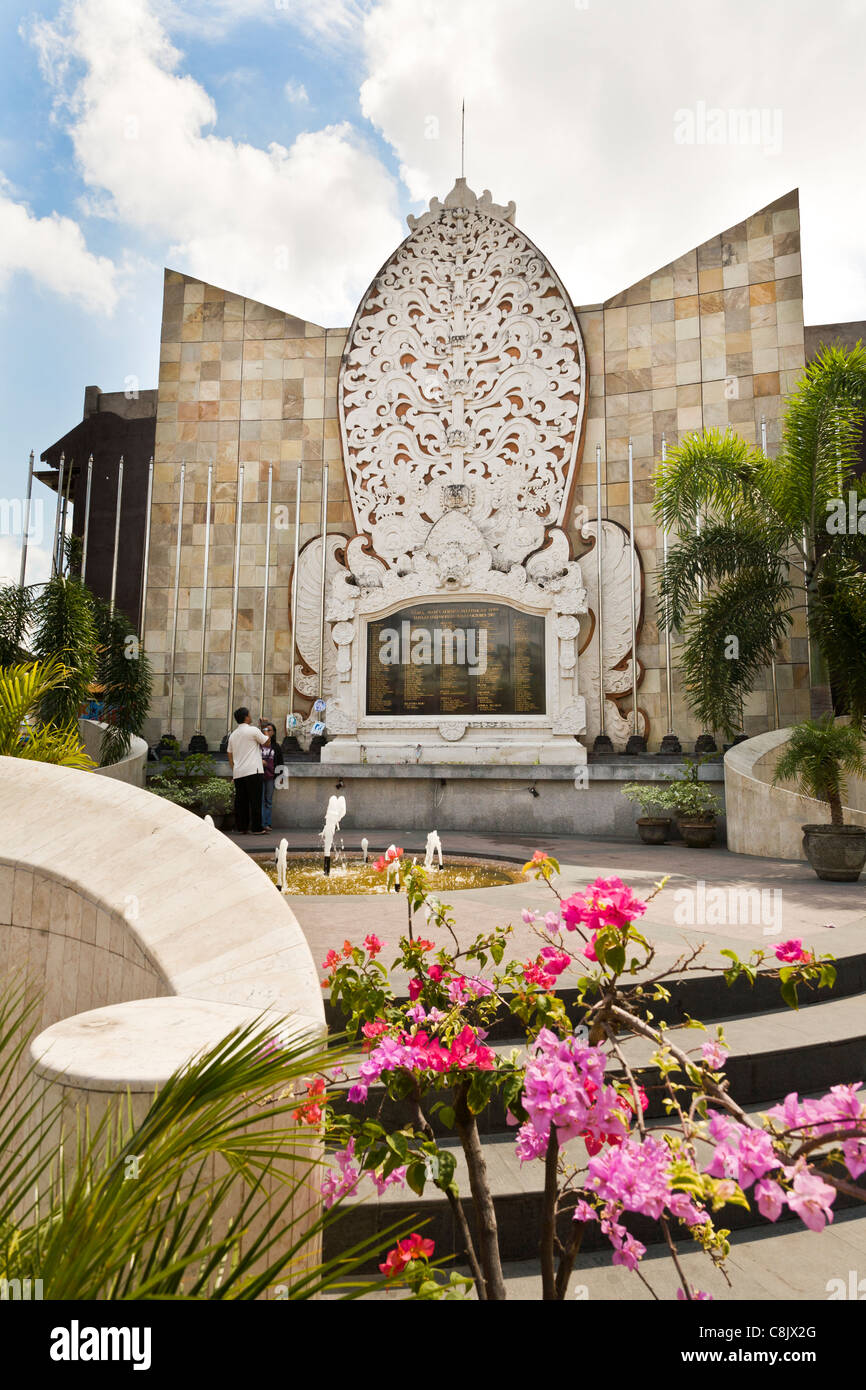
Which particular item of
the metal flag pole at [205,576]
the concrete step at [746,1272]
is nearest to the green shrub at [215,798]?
the metal flag pole at [205,576]

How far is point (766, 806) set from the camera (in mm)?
8203

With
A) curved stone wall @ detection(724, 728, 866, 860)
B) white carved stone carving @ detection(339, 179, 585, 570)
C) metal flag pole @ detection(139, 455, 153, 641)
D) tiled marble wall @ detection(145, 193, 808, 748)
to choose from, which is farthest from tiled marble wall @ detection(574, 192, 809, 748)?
metal flag pole @ detection(139, 455, 153, 641)

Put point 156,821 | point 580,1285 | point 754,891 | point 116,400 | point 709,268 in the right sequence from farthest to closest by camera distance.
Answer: point 116,400, point 709,268, point 754,891, point 156,821, point 580,1285

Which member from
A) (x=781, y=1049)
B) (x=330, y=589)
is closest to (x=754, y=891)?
(x=781, y=1049)

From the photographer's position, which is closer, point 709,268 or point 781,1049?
point 781,1049

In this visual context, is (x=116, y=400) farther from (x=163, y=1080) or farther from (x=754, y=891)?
(x=163, y=1080)

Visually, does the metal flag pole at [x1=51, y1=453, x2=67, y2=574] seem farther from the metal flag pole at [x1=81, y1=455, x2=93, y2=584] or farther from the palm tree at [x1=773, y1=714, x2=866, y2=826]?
the palm tree at [x1=773, y1=714, x2=866, y2=826]

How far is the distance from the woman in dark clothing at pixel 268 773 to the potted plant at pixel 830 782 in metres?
6.23

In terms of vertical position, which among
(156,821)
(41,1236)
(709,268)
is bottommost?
(41,1236)

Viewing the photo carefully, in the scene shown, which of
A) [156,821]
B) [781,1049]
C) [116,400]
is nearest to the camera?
[781,1049]

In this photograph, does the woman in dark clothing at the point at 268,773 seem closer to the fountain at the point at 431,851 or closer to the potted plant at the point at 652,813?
the fountain at the point at 431,851

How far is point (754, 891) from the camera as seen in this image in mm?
5434

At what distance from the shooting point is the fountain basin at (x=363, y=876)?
582 centimetres
